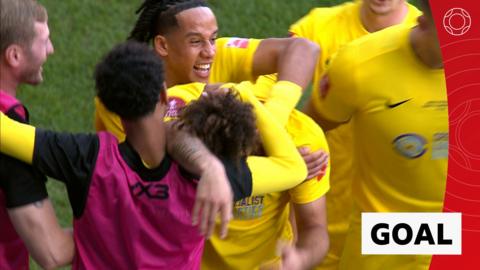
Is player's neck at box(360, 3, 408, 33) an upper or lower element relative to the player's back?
upper

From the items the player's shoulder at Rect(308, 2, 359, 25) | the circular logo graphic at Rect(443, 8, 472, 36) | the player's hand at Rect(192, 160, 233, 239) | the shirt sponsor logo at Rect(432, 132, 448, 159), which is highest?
the circular logo graphic at Rect(443, 8, 472, 36)

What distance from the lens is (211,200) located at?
2.91 m

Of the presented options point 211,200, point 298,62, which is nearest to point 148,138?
point 211,200

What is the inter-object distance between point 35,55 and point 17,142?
0.40 metres

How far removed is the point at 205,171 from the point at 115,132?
103 cm

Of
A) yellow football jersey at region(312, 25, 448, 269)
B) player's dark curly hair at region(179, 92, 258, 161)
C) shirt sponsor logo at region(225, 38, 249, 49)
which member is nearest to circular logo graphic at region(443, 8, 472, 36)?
yellow football jersey at region(312, 25, 448, 269)

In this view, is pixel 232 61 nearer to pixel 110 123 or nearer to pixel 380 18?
pixel 110 123

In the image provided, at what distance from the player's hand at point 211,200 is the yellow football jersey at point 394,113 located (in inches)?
41.3

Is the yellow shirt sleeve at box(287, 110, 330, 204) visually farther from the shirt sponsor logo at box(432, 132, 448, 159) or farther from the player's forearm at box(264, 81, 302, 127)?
the shirt sponsor logo at box(432, 132, 448, 159)

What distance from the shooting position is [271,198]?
3.78 meters

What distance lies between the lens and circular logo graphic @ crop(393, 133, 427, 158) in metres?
3.87

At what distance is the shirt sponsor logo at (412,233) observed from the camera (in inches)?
161

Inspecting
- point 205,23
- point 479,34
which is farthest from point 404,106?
point 205,23

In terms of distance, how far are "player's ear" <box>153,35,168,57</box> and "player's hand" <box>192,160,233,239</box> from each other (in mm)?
1417
